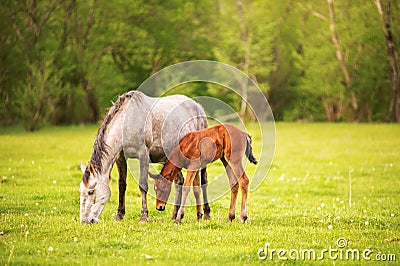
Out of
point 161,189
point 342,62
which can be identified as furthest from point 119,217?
point 342,62

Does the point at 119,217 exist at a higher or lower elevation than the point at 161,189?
lower

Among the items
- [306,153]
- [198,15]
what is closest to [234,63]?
[198,15]

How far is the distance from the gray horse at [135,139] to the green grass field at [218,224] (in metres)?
0.48

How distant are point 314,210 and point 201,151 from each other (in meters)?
3.97

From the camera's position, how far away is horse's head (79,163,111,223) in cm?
1096

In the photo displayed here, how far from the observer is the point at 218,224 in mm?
11289

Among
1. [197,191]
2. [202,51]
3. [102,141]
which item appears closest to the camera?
[102,141]

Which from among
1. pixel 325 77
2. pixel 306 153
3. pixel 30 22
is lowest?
pixel 306 153

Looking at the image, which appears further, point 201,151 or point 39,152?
point 39,152

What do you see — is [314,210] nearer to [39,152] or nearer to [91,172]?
[91,172]

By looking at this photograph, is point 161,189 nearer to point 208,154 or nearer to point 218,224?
point 208,154

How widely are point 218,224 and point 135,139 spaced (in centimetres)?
212

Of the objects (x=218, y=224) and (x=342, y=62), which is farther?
(x=342, y=62)

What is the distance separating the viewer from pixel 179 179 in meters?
12.0
